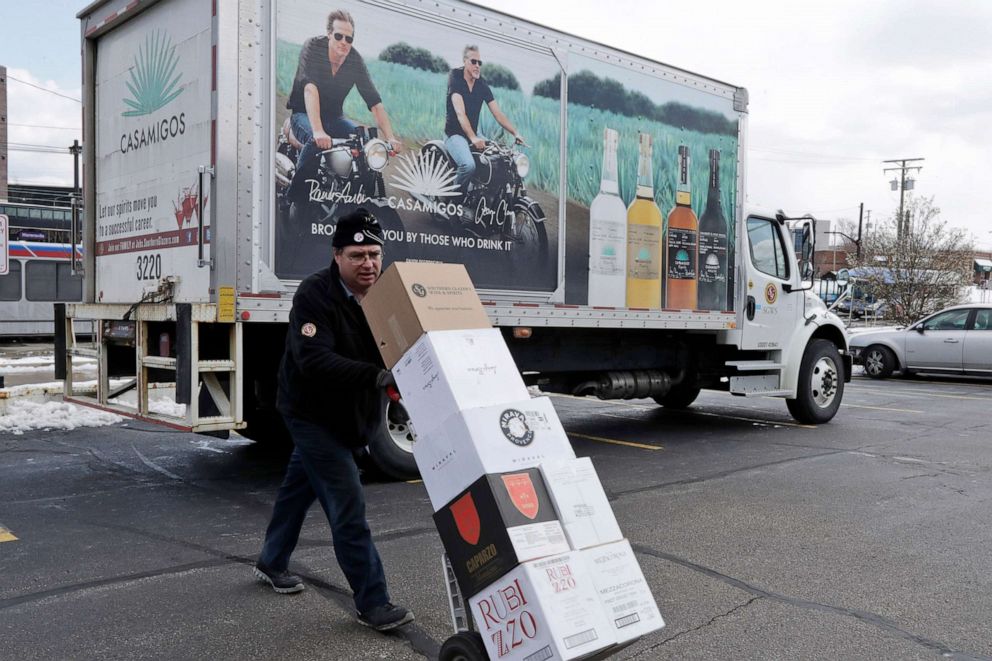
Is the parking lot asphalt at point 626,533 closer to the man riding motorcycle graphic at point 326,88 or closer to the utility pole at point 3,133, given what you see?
the man riding motorcycle graphic at point 326,88

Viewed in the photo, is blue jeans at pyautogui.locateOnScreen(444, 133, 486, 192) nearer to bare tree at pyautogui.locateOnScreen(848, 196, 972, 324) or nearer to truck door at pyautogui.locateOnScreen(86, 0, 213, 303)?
truck door at pyautogui.locateOnScreen(86, 0, 213, 303)

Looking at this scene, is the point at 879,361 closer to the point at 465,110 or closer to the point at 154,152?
the point at 465,110

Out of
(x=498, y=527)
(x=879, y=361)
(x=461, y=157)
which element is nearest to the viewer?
(x=498, y=527)

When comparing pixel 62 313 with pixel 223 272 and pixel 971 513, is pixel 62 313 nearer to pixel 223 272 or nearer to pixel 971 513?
pixel 223 272

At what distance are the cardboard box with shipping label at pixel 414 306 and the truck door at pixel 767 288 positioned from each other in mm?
7178

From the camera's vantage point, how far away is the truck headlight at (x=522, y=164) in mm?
7762

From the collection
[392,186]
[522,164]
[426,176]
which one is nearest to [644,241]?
[522,164]

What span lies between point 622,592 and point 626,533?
2667mm

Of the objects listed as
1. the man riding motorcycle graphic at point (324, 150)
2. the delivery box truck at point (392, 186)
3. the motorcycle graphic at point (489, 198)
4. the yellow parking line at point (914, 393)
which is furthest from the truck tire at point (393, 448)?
the yellow parking line at point (914, 393)

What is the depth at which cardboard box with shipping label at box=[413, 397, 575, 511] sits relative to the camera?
3.13 metres

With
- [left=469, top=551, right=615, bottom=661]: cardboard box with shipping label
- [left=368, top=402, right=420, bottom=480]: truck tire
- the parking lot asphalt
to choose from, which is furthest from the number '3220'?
[left=469, top=551, right=615, bottom=661]: cardboard box with shipping label

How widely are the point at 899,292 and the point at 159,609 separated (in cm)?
2680

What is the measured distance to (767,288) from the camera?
10.4 m

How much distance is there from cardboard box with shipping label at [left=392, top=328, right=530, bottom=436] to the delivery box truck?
7.89 ft
